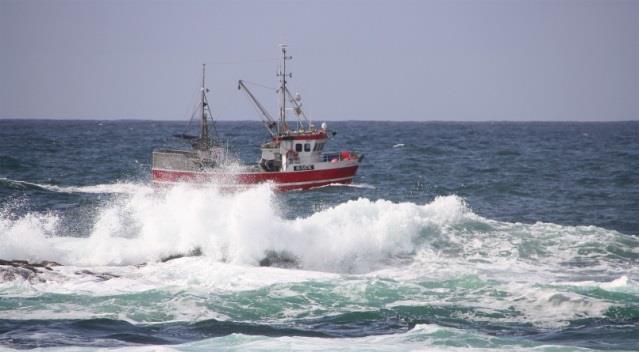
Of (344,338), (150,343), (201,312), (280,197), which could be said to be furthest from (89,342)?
(280,197)

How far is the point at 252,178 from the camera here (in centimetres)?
4278

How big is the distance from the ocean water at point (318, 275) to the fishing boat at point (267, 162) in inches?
170

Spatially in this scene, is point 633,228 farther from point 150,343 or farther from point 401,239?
point 150,343

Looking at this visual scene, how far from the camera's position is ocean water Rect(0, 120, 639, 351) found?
16156 mm

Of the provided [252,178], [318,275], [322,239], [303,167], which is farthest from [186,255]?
[303,167]

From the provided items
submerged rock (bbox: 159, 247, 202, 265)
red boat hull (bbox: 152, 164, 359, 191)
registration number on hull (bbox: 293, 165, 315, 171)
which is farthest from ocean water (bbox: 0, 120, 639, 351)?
registration number on hull (bbox: 293, 165, 315, 171)

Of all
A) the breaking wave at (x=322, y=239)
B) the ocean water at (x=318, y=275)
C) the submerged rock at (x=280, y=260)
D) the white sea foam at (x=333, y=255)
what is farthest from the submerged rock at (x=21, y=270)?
the submerged rock at (x=280, y=260)

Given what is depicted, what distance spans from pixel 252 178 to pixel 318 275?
2148cm

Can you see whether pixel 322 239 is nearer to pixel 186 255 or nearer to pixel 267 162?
pixel 186 255

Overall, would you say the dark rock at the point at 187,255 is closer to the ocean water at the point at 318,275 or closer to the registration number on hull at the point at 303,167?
the ocean water at the point at 318,275

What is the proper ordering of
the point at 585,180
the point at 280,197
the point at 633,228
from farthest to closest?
1. the point at 585,180
2. the point at 280,197
3. the point at 633,228

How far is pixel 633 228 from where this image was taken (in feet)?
101

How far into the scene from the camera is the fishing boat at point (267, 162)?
4275cm

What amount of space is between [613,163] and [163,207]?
129 ft
